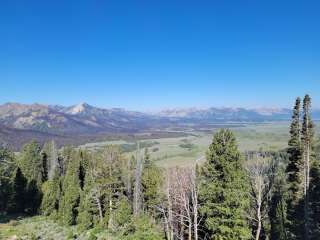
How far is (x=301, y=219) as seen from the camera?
109ft

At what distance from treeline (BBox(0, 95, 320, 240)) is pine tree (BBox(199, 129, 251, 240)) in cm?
8

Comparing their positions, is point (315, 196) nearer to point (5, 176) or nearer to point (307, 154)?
point (307, 154)

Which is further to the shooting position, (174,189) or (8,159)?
(8,159)

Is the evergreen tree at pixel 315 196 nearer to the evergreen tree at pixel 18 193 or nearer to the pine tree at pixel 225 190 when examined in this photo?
the pine tree at pixel 225 190

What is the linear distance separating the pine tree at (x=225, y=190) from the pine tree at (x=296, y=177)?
933 centimetres

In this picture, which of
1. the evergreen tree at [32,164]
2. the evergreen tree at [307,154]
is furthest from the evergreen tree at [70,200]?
the evergreen tree at [307,154]

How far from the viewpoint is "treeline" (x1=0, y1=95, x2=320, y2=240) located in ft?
88.2

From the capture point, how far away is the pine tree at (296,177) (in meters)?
33.5

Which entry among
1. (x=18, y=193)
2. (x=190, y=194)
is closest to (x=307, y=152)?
(x=190, y=194)

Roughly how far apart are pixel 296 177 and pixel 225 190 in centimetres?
1217

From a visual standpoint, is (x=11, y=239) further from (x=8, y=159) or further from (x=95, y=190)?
(x=8, y=159)

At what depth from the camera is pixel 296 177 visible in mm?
34250

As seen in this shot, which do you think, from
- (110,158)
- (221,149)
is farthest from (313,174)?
(110,158)

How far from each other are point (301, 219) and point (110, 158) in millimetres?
22740
